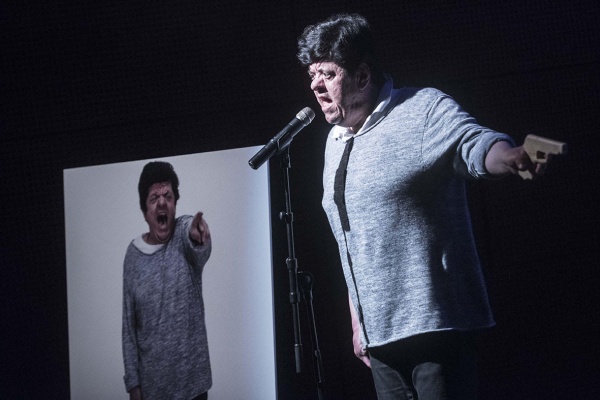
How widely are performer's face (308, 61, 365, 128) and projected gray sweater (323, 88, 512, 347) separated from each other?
0.20 metres

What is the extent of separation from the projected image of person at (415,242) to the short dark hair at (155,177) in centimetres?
125

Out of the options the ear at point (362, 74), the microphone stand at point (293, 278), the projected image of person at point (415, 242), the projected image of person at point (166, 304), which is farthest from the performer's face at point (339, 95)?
the projected image of person at point (166, 304)

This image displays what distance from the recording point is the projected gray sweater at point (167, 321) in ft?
7.52

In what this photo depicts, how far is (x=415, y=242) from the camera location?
1.29 metres

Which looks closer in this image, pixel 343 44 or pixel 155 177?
pixel 343 44

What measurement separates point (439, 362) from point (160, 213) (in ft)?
5.24

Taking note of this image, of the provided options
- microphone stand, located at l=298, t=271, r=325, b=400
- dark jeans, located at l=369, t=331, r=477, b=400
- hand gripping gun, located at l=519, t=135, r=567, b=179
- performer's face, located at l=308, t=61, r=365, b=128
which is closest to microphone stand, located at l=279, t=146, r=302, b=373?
microphone stand, located at l=298, t=271, r=325, b=400

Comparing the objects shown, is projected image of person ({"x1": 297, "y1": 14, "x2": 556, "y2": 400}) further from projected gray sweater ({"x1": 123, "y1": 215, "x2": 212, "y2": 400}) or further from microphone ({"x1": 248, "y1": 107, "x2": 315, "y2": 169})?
projected gray sweater ({"x1": 123, "y1": 215, "x2": 212, "y2": 400})

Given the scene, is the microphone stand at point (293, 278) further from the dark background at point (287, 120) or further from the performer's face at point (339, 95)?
the dark background at point (287, 120)

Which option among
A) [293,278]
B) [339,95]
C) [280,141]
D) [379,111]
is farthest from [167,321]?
[379,111]

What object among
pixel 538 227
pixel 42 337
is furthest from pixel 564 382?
pixel 42 337

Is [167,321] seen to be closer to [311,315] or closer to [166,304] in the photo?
[166,304]

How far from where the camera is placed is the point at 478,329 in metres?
1.25

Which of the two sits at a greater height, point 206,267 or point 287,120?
point 287,120
